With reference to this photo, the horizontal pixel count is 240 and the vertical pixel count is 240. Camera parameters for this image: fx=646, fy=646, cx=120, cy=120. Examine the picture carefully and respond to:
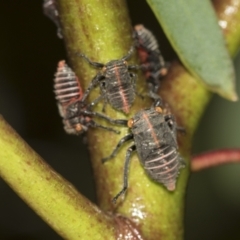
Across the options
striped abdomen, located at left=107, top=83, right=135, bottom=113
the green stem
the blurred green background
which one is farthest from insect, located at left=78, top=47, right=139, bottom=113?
the blurred green background

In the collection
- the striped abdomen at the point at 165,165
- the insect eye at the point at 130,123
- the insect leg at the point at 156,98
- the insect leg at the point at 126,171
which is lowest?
the striped abdomen at the point at 165,165

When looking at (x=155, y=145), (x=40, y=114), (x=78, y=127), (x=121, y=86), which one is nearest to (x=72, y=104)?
(x=78, y=127)

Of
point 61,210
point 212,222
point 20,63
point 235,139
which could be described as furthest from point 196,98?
point 20,63

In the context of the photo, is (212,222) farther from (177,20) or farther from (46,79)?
(177,20)

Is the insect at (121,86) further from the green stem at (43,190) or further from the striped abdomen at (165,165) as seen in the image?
the green stem at (43,190)

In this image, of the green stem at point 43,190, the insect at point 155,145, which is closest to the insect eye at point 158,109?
the insect at point 155,145

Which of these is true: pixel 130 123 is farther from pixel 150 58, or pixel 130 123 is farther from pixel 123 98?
pixel 150 58
